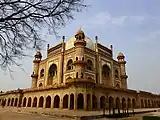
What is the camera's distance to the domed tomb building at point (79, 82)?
33.6m

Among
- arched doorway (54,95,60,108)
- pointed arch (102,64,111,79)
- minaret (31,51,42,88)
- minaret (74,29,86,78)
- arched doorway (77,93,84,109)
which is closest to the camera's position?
arched doorway (77,93,84,109)

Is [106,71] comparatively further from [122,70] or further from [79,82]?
[79,82]

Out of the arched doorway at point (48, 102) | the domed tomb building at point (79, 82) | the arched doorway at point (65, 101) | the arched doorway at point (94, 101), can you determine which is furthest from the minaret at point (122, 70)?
the arched doorway at point (48, 102)

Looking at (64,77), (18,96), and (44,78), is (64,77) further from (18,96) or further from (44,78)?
(18,96)

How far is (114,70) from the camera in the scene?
5303 cm

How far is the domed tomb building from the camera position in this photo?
33.6 metres

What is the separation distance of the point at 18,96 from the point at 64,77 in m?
13.6

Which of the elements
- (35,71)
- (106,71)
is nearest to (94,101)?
(106,71)

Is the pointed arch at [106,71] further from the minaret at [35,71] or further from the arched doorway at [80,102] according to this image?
the minaret at [35,71]

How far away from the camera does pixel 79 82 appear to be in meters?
32.4

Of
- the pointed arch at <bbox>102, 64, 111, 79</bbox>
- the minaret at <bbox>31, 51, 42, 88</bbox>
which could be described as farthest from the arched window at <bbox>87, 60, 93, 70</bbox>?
the minaret at <bbox>31, 51, 42, 88</bbox>

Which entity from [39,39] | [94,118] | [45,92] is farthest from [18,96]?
[39,39]

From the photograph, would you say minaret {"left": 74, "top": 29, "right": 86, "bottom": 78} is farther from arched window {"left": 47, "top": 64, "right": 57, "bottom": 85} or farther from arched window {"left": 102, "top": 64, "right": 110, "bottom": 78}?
arched window {"left": 102, "top": 64, "right": 110, "bottom": 78}

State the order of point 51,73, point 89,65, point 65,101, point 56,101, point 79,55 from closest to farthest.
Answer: point 65,101 → point 56,101 → point 79,55 → point 89,65 → point 51,73
